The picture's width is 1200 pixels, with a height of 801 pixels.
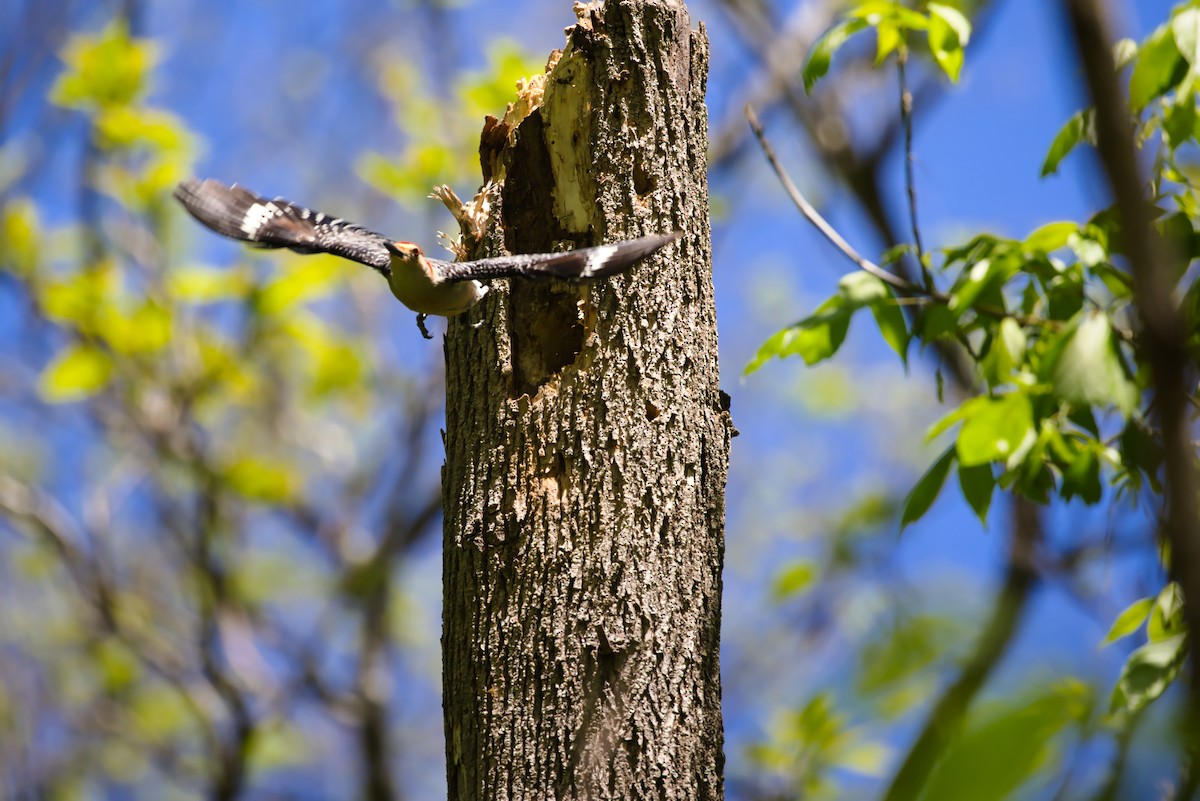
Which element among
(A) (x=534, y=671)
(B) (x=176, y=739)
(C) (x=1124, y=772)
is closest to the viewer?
(C) (x=1124, y=772)

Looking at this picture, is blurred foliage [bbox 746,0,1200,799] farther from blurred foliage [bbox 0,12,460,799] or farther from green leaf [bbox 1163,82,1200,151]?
blurred foliage [bbox 0,12,460,799]

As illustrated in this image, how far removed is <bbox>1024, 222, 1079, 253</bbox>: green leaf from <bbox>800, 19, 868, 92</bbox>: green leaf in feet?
1.90

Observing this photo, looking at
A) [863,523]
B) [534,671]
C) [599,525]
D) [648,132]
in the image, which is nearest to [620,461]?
[599,525]

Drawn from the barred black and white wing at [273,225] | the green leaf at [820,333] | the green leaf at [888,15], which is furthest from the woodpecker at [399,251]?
the green leaf at [888,15]

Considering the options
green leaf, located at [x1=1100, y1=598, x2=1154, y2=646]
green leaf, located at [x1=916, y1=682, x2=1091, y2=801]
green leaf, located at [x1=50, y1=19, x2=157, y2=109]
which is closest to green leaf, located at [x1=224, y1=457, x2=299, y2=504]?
green leaf, located at [x1=50, y1=19, x2=157, y2=109]

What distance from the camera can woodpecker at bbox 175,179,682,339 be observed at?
7.21ft

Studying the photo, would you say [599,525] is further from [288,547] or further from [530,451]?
[288,547]

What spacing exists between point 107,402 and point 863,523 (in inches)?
162

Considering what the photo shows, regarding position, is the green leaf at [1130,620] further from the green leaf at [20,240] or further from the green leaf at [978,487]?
the green leaf at [20,240]

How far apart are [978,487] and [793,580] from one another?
1927 millimetres

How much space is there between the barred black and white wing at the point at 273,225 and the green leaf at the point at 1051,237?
5.78 feet

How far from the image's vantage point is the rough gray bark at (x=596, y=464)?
2.09 meters

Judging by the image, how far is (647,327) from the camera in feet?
7.50

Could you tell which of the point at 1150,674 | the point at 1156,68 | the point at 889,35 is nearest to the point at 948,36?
the point at 889,35
